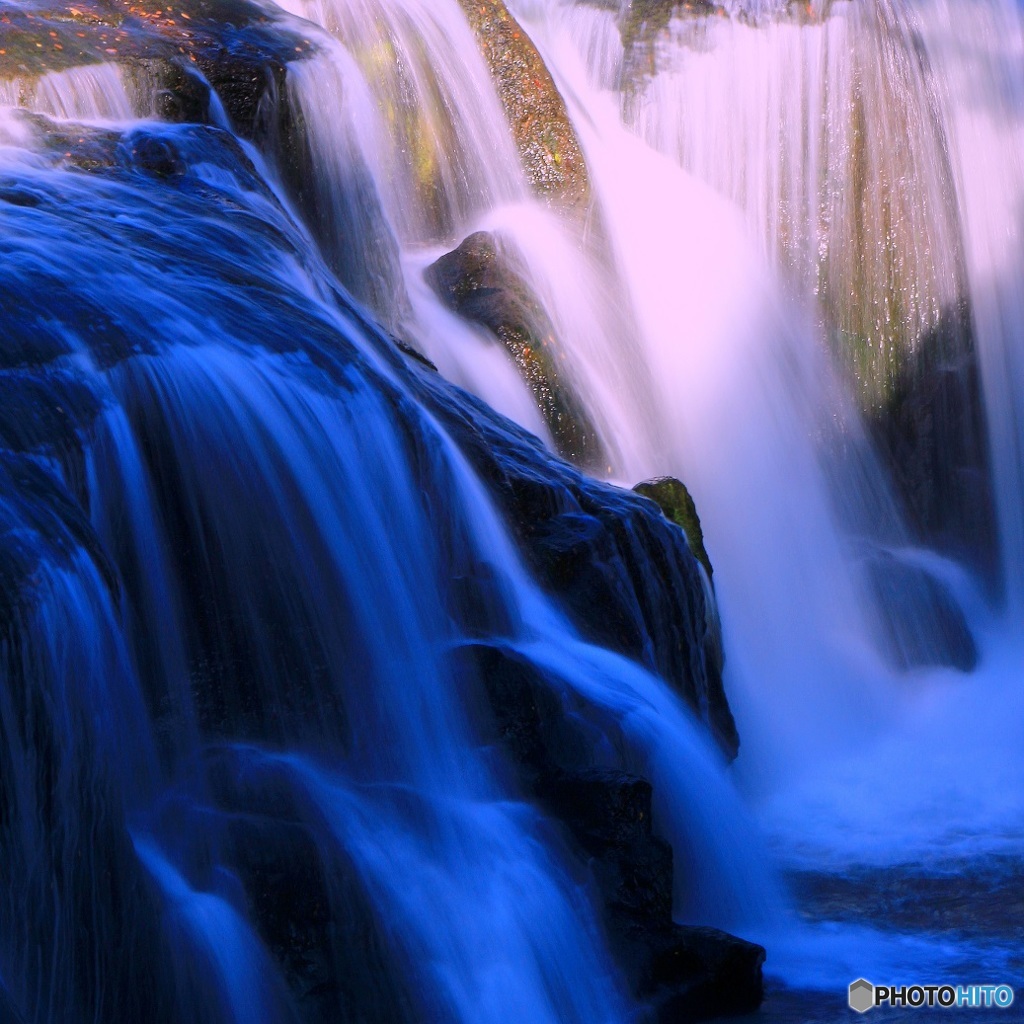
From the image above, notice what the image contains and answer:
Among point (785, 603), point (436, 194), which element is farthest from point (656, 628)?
point (436, 194)

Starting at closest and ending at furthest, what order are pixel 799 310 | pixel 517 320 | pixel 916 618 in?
pixel 517 320 → pixel 916 618 → pixel 799 310

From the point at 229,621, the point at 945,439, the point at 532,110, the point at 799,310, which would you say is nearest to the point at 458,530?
the point at 229,621

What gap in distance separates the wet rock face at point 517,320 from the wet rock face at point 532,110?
124 cm

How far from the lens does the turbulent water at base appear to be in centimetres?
359

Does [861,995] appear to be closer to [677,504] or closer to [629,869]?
[629,869]

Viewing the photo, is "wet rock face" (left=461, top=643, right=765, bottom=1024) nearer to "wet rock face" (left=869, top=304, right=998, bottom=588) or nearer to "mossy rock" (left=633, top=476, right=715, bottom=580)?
"mossy rock" (left=633, top=476, right=715, bottom=580)

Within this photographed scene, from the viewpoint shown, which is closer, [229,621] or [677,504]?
[229,621]

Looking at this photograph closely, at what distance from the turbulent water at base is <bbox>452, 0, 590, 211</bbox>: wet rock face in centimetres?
11

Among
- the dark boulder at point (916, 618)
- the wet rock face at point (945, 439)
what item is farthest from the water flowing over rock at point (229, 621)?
the wet rock face at point (945, 439)

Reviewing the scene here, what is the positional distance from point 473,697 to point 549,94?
599 centimetres

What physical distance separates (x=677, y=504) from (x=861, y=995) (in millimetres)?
2792

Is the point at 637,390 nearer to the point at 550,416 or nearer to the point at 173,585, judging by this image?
the point at 550,416

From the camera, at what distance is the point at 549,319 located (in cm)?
817

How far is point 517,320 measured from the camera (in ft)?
25.5
